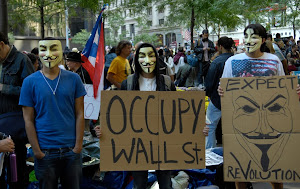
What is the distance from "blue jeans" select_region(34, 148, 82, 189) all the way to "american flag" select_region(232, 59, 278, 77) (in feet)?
5.80

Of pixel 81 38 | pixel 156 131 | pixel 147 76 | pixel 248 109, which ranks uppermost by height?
Answer: pixel 81 38

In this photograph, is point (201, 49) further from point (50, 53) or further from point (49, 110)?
point (49, 110)

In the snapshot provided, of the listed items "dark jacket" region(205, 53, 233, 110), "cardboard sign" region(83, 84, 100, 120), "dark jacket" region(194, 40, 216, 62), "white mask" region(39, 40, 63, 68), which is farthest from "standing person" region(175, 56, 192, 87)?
"white mask" region(39, 40, 63, 68)

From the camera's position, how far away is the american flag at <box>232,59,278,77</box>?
13.5ft

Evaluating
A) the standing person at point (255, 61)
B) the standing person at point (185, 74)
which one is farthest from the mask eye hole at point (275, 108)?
the standing person at point (185, 74)

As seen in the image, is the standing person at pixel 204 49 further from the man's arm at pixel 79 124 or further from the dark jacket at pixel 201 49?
the man's arm at pixel 79 124

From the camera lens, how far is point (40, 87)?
338 centimetres

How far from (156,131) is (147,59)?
0.66 m

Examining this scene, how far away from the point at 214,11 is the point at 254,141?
13.4 meters

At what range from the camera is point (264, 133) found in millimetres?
3721

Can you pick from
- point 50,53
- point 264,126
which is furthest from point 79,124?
point 264,126

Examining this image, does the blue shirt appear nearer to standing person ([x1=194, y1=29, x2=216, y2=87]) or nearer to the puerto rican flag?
the puerto rican flag

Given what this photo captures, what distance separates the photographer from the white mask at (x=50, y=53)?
3523 millimetres

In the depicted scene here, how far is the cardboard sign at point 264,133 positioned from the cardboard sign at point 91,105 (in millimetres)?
2904
